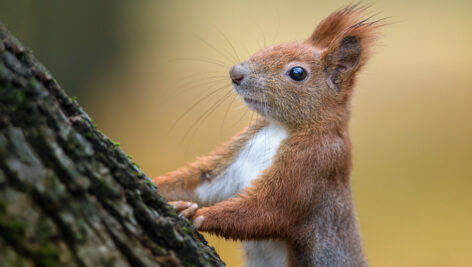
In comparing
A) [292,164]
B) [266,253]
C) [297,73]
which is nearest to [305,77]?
[297,73]

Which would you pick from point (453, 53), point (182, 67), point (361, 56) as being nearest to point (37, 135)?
point (361, 56)

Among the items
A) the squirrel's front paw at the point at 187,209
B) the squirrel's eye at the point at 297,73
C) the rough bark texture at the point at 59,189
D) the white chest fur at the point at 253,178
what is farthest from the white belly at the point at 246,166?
the rough bark texture at the point at 59,189

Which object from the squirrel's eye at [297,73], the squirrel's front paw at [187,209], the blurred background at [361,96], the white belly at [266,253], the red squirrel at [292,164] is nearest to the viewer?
the squirrel's front paw at [187,209]

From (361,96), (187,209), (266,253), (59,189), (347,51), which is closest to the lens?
(59,189)

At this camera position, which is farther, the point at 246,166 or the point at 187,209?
the point at 246,166

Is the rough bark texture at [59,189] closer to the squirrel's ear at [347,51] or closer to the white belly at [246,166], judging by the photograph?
the white belly at [246,166]

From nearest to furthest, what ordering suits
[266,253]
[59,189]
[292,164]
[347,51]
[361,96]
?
[59,189]
[292,164]
[266,253]
[347,51]
[361,96]

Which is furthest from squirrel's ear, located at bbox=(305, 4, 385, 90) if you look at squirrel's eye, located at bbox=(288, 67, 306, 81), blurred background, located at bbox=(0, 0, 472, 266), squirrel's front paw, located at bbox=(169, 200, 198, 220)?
blurred background, located at bbox=(0, 0, 472, 266)

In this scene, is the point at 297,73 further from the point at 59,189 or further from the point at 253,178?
the point at 59,189
